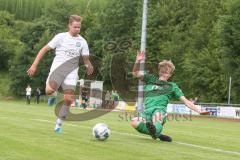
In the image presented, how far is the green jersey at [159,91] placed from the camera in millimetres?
11555

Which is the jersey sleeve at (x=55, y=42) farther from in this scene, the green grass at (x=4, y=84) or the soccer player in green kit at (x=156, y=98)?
the green grass at (x=4, y=84)

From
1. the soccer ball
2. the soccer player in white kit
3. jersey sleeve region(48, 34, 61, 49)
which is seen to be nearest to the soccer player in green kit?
the soccer ball

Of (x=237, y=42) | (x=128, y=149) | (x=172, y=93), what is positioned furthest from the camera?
(x=237, y=42)

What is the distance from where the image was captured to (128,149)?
30.9 ft

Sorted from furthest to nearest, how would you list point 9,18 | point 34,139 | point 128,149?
point 9,18, point 34,139, point 128,149

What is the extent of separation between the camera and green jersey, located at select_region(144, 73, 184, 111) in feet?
37.9

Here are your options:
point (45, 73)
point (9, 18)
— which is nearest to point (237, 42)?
point (45, 73)

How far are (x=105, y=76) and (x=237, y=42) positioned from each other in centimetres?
2716

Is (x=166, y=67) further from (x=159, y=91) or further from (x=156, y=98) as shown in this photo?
(x=156, y=98)

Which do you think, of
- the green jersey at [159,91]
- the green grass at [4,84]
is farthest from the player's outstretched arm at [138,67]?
the green grass at [4,84]

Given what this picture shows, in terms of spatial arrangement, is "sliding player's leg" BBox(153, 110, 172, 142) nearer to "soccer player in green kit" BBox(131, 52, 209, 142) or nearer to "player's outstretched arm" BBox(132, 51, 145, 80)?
"soccer player in green kit" BBox(131, 52, 209, 142)

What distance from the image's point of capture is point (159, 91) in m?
11.6

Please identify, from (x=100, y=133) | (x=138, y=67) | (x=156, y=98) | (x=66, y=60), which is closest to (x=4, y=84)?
(x=66, y=60)

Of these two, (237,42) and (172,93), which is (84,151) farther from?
(237,42)
